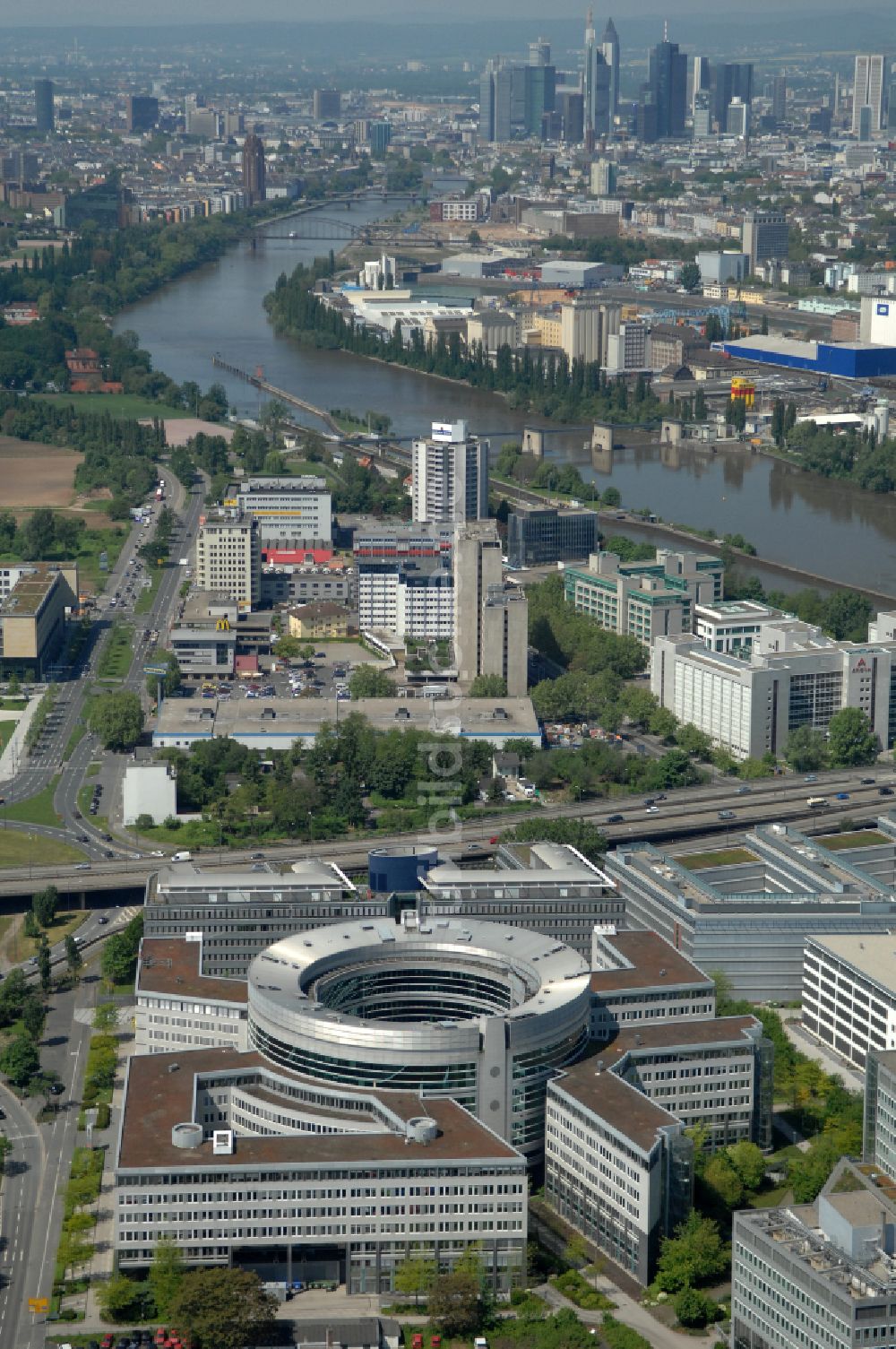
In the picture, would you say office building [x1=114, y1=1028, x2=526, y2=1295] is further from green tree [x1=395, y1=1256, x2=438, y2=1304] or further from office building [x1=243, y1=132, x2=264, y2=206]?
office building [x1=243, y1=132, x2=264, y2=206]

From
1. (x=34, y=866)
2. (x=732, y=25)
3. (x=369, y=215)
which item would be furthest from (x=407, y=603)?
(x=732, y=25)

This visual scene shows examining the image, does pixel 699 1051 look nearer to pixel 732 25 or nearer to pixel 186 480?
pixel 186 480

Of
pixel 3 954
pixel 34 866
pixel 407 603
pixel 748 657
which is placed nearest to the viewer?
pixel 3 954

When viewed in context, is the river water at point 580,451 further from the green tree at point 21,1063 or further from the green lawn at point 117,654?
the green tree at point 21,1063

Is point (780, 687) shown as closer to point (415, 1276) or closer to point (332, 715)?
point (332, 715)

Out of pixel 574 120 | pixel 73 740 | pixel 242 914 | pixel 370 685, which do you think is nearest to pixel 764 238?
pixel 574 120

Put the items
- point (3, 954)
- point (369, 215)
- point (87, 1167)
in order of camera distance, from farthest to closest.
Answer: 1. point (369, 215)
2. point (3, 954)
3. point (87, 1167)
